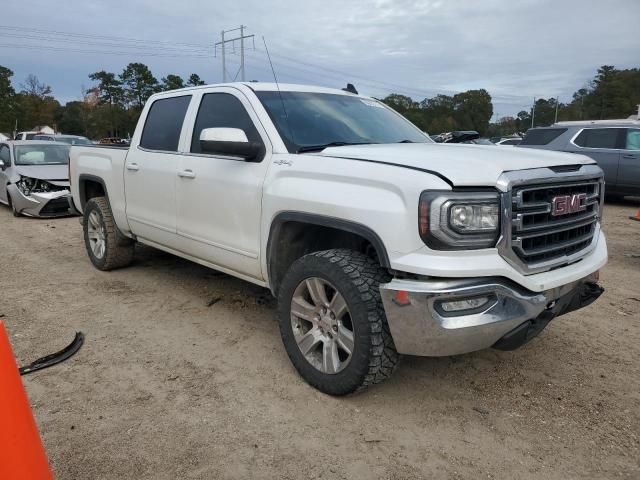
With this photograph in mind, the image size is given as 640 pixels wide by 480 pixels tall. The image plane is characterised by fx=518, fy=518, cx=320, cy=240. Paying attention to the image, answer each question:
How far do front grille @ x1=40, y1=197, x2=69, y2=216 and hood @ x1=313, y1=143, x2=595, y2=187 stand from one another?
8399 millimetres

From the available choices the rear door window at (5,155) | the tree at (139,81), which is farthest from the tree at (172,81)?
the rear door window at (5,155)

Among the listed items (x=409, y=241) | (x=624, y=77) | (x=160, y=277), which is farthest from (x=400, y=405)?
(x=624, y=77)

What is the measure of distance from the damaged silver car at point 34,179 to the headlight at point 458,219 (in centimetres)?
→ 926

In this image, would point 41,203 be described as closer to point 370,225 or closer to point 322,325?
point 322,325

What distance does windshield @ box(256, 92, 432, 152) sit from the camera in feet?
12.0

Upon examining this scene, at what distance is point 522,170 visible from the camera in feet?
8.95

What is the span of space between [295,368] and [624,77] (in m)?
77.3

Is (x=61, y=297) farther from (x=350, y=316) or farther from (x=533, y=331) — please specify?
(x=533, y=331)

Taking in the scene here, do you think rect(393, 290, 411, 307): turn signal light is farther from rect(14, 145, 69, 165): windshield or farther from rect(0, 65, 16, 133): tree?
rect(0, 65, 16, 133): tree

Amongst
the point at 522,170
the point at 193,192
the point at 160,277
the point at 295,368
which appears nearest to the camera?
the point at 522,170

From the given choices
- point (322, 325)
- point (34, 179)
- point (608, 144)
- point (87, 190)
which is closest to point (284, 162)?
point (322, 325)

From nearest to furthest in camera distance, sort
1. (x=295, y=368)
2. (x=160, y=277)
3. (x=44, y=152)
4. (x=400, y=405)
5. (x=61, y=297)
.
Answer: (x=400, y=405) < (x=295, y=368) < (x=61, y=297) < (x=160, y=277) < (x=44, y=152)

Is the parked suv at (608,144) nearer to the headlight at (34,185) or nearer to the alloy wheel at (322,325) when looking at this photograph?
the alloy wheel at (322,325)

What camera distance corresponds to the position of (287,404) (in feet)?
10.1
